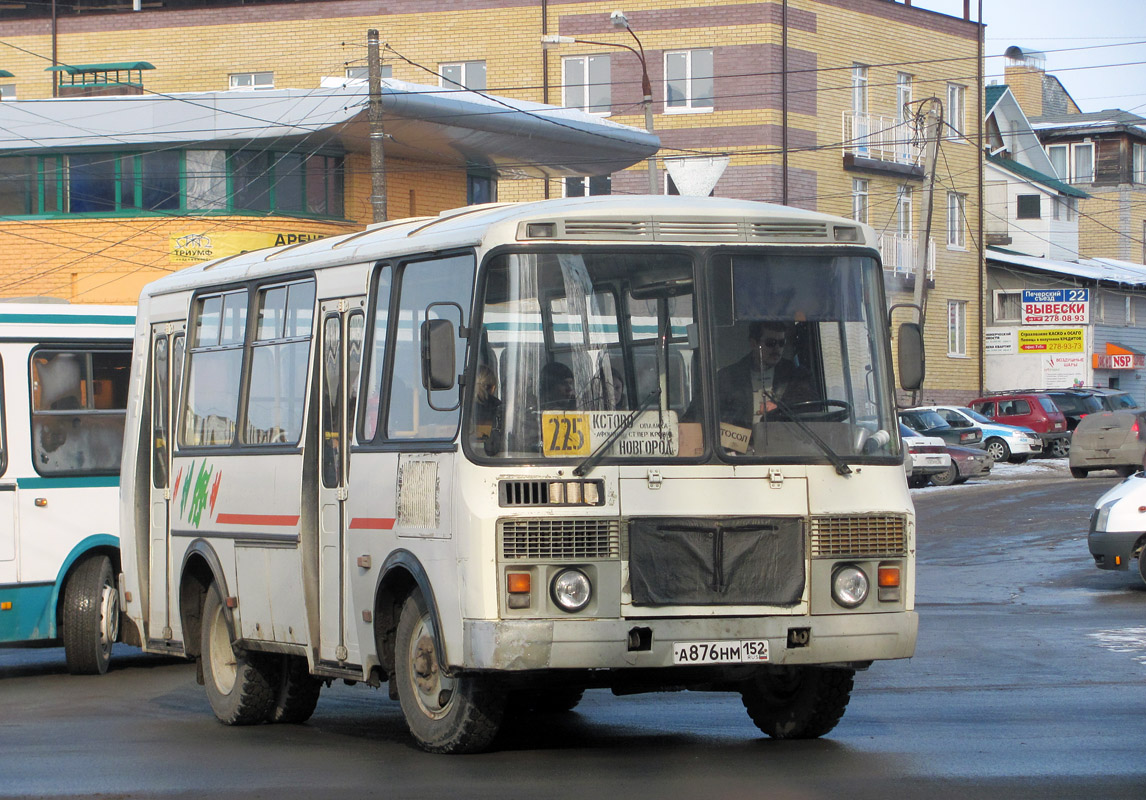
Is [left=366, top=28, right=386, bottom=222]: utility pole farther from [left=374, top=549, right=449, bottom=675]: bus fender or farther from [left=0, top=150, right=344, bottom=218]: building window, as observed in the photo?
[left=374, top=549, right=449, bottom=675]: bus fender

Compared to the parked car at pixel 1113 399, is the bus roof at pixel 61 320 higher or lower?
higher

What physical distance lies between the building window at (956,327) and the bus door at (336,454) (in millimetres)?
44954

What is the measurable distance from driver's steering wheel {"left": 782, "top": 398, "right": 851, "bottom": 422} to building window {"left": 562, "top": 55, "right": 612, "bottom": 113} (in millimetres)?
38484

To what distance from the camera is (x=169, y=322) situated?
11961 millimetres

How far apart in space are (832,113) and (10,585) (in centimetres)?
3740

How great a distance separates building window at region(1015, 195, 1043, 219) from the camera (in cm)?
6047

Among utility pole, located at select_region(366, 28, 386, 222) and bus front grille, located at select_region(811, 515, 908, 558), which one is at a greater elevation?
utility pole, located at select_region(366, 28, 386, 222)

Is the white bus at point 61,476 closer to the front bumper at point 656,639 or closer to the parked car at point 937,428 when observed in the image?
the front bumper at point 656,639

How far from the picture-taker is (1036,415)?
45.4m

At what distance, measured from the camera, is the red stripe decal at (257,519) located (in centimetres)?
995

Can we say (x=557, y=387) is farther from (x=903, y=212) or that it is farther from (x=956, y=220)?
(x=956, y=220)

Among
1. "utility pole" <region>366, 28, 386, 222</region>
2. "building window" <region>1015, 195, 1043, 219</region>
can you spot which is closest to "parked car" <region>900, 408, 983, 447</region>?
"utility pole" <region>366, 28, 386, 222</region>

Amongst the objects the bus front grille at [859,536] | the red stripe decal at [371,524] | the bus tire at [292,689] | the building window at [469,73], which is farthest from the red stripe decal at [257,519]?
the building window at [469,73]

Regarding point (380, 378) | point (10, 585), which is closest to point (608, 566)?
point (380, 378)
